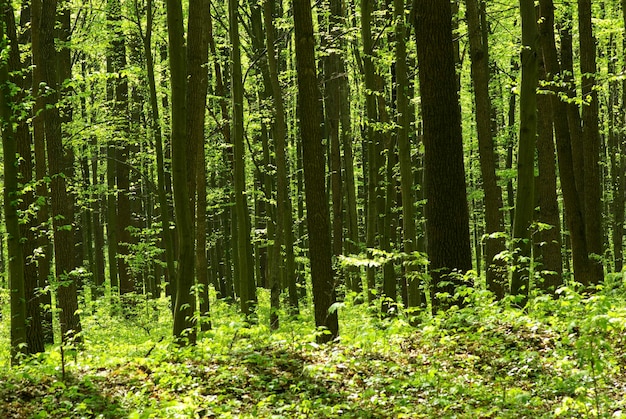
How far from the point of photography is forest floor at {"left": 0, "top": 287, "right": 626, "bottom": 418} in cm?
579

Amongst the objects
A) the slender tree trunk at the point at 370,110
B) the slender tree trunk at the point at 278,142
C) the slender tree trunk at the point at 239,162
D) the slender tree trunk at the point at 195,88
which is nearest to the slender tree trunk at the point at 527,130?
the slender tree trunk at the point at 370,110

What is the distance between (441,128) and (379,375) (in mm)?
3677

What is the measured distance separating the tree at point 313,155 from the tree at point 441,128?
5.11ft

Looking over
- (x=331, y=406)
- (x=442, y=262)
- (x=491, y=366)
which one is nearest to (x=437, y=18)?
(x=442, y=262)

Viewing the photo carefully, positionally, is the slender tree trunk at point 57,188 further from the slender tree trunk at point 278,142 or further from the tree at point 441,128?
the tree at point 441,128

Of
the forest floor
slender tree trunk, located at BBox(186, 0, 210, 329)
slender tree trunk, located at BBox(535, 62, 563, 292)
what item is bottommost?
the forest floor

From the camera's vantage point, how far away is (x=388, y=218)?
15078mm

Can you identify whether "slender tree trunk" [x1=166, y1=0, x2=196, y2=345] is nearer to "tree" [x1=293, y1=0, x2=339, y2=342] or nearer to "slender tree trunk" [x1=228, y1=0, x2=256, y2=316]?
"tree" [x1=293, y1=0, x2=339, y2=342]

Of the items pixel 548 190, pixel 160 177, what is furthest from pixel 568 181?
pixel 160 177

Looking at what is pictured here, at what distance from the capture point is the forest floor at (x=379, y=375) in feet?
19.0

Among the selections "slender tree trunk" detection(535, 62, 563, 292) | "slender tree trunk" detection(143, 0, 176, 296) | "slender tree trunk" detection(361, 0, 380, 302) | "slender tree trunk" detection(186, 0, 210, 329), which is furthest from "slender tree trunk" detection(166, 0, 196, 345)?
"slender tree trunk" detection(535, 62, 563, 292)

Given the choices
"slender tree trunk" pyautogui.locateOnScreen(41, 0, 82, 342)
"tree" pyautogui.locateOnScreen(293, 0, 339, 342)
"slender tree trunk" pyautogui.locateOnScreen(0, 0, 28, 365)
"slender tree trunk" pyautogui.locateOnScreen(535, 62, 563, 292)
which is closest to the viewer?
"slender tree trunk" pyautogui.locateOnScreen(0, 0, 28, 365)

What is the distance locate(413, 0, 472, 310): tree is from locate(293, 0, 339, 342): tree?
156cm

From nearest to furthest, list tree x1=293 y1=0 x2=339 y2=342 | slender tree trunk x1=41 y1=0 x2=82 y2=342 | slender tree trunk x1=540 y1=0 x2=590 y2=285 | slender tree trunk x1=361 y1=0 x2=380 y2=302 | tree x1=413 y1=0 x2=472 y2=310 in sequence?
1. tree x1=413 y1=0 x2=472 y2=310
2. tree x1=293 y1=0 x2=339 y2=342
3. slender tree trunk x1=540 y1=0 x2=590 y2=285
4. slender tree trunk x1=41 y1=0 x2=82 y2=342
5. slender tree trunk x1=361 y1=0 x2=380 y2=302
